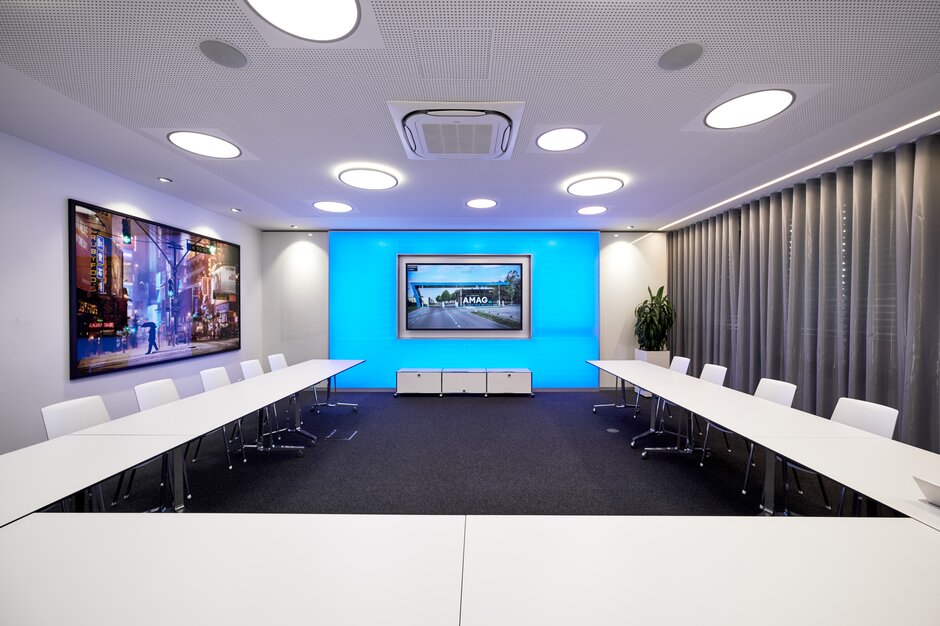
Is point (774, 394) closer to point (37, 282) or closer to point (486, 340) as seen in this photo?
point (486, 340)

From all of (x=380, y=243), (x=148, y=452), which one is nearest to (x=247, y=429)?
(x=148, y=452)

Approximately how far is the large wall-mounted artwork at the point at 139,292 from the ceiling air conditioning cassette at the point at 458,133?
337 cm

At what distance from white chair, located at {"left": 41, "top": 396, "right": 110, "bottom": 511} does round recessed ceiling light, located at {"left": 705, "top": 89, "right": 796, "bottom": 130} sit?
4.53m

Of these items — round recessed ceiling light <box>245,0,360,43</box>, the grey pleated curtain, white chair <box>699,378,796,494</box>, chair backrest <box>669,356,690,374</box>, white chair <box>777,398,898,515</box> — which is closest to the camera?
round recessed ceiling light <box>245,0,360,43</box>

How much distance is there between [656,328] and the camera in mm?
5887

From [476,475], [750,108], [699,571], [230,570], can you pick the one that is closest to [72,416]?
[230,570]

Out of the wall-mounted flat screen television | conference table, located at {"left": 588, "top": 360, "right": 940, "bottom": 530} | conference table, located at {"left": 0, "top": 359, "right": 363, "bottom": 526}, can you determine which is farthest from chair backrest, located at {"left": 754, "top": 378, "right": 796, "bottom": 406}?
conference table, located at {"left": 0, "top": 359, "right": 363, "bottom": 526}

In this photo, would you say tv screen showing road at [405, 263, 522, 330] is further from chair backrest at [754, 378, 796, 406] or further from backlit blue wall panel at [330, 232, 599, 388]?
chair backrest at [754, 378, 796, 406]

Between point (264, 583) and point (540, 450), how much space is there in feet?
10.4

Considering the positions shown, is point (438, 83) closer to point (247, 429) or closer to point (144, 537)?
point (144, 537)

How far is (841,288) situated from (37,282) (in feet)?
24.7

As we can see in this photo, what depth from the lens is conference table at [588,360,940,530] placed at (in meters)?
1.38

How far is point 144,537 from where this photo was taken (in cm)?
109

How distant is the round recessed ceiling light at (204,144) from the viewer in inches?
110
